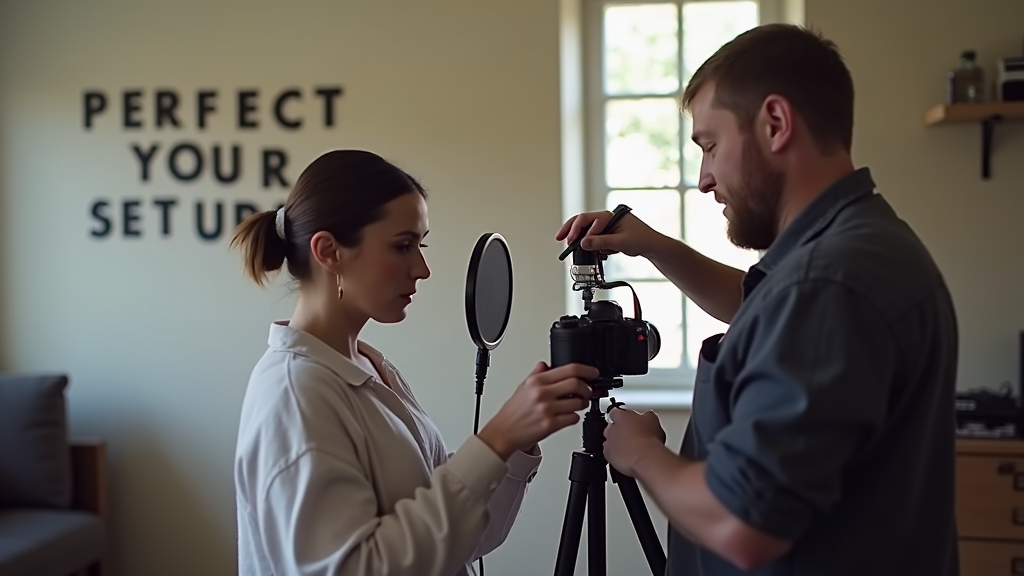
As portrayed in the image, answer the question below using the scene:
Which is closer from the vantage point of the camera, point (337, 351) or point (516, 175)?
point (337, 351)

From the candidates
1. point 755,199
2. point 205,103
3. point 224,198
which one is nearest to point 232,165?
point 224,198

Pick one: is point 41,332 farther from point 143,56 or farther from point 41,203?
point 143,56

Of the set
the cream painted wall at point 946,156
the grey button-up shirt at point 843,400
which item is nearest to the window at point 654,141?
the cream painted wall at point 946,156

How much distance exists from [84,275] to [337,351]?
6.88 feet

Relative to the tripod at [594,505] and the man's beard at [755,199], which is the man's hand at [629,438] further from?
the man's beard at [755,199]

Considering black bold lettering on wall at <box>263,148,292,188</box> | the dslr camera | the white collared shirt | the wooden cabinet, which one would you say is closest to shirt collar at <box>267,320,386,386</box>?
the white collared shirt

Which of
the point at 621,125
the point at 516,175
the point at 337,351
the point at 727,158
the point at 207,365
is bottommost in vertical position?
the point at 207,365

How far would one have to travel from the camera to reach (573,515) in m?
1.24

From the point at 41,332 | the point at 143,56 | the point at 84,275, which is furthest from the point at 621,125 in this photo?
the point at 41,332

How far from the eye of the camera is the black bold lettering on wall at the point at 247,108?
2807mm

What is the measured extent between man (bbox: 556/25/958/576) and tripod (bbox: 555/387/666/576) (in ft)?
0.40

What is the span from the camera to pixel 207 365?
2867mm

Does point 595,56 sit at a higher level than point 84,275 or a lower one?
higher

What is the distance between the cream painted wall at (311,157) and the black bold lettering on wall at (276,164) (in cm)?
4
